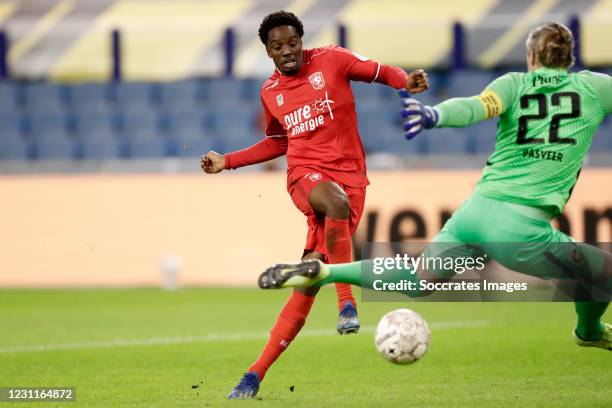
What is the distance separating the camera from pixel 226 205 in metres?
15.7

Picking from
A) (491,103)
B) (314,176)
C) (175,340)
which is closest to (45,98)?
(175,340)

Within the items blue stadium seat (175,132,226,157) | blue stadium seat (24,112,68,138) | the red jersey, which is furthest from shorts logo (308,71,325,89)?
blue stadium seat (24,112,68,138)

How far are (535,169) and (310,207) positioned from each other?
1.43 metres

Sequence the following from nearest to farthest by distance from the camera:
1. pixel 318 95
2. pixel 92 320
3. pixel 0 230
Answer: pixel 318 95 < pixel 92 320 < pixel 0 230

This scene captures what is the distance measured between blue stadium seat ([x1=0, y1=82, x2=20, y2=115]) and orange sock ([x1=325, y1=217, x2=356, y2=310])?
11.9 metres

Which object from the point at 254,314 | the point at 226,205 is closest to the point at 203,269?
the point at 226,205

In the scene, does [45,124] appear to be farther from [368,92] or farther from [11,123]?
[368,92]

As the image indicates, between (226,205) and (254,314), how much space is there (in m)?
3.36

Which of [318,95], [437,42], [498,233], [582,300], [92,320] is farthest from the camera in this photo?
[437,42]

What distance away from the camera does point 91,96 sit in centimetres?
1759

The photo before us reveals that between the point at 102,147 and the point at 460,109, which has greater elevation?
the point at 102,147

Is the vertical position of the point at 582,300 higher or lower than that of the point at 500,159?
lower

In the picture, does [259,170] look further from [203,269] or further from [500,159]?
[500,159]

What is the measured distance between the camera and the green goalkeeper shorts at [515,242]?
5957mm
